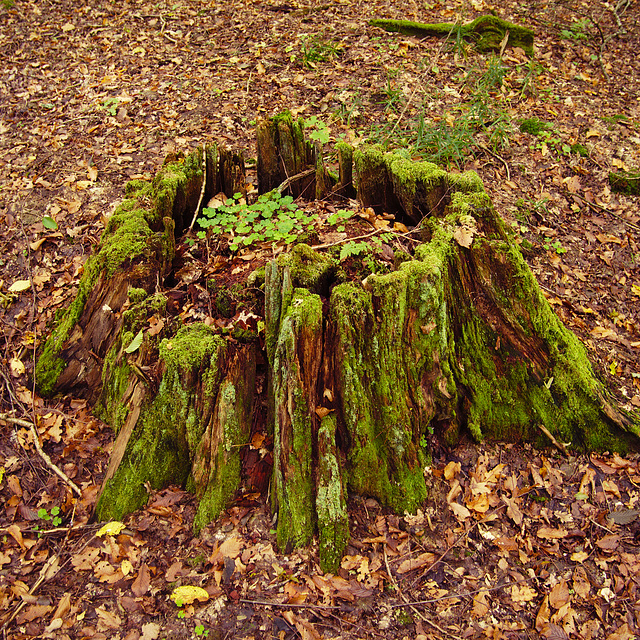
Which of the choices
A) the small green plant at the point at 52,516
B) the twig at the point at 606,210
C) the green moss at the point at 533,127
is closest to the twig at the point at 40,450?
the small green plant at the point at 52,516

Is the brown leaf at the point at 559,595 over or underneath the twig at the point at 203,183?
underneath

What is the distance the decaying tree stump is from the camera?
9.03 feet

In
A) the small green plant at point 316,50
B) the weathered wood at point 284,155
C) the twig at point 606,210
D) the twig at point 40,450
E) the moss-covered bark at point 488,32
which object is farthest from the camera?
the moss-covered bark at point 488,32

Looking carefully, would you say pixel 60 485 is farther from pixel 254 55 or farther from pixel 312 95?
pixel 254 55

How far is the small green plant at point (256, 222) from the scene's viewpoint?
11.6ft

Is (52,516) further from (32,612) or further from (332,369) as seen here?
(332,369)

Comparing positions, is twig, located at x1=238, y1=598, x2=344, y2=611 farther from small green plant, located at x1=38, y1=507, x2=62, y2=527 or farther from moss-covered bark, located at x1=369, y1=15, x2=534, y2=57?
moss-covered bark, located at x1=369, y1=15, x2=534, y2=57

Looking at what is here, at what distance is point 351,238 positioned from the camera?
3400mm

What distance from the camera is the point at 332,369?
2.80 m

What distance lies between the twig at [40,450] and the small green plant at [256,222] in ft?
6.48

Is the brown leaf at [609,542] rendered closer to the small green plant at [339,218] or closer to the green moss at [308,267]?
the green moss at [308,267]

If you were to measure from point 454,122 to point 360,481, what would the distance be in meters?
5.15

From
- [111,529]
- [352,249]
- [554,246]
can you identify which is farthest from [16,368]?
[554,246]

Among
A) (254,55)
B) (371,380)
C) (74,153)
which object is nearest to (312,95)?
(254,55)
